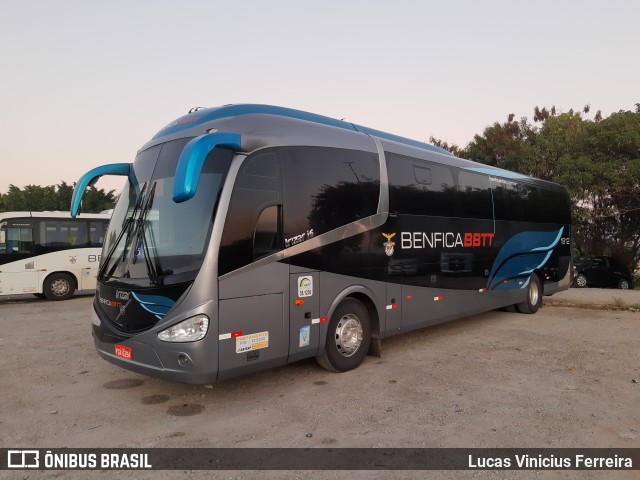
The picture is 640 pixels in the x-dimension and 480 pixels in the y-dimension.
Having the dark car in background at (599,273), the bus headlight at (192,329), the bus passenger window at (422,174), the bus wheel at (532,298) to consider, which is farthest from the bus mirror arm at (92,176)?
the dark car in background at (599,273)

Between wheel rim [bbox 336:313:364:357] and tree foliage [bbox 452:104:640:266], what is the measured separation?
65.3ft

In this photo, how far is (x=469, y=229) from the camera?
898 centimetres

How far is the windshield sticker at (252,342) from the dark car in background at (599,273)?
20.5 metres

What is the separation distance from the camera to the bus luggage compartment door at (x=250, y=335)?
495 cm

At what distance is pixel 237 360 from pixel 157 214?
1805 mm

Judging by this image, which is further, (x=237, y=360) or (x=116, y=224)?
(x=116, y=224)

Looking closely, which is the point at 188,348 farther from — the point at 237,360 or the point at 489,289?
the point at 489,289

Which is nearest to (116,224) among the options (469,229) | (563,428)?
(563,428)

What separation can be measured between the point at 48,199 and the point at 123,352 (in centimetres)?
4242

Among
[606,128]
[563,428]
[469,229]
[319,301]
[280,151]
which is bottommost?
[563,428]

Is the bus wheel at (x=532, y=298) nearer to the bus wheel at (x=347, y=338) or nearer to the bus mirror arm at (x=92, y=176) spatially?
the bus wheel at (x=347, y=338)

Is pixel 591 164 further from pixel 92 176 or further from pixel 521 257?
pixel 92 176

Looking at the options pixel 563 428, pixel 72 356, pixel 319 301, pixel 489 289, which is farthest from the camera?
pixel 489 289

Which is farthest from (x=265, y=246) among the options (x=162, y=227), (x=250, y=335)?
(x=162, y=227)
